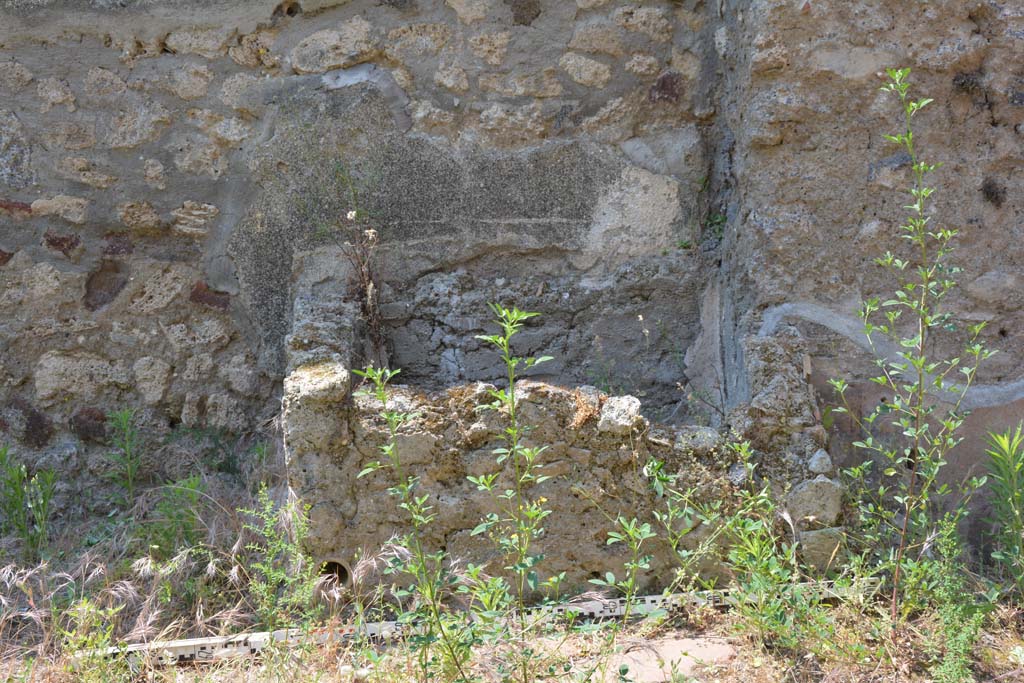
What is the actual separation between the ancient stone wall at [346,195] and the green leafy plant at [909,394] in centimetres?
55

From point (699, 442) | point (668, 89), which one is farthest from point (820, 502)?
point (668, 89)

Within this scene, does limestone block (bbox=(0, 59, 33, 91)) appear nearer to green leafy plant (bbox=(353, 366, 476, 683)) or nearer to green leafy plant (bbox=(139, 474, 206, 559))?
green leafy plant (bbox=(139, 474, 206, 559))

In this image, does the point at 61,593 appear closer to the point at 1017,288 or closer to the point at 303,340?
the point at 303,340

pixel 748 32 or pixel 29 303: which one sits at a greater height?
pixel 748 32

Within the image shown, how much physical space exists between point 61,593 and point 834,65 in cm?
270

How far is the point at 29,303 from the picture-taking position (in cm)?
351

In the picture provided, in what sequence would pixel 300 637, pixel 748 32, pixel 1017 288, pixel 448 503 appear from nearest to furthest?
pixel 300 637
pixel 448 503
pixel 1017 288
pixel 748 32

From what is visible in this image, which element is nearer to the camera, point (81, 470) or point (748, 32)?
point (748, 32)

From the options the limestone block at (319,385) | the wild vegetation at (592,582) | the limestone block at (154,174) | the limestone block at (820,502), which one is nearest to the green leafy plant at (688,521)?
the wild vegetation at (592,582)

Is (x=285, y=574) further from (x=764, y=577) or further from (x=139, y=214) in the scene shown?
(x=139, y=214)

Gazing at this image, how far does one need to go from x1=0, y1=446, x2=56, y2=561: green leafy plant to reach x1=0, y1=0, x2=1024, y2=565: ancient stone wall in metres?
0.15

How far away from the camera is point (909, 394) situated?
104 inches

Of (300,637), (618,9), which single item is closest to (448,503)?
(300,637)

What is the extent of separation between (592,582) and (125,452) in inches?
70.4
